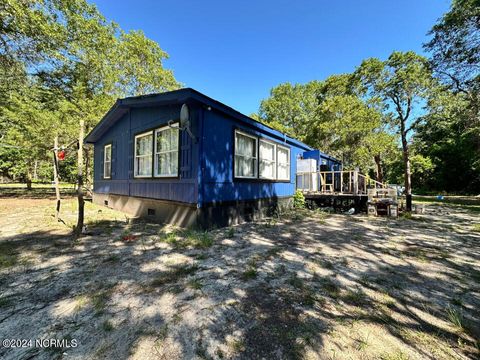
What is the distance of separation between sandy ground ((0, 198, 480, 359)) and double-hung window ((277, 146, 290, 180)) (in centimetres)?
450

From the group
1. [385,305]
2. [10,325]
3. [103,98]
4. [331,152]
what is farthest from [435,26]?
[103,98]

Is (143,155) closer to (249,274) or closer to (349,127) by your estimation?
(249,274)

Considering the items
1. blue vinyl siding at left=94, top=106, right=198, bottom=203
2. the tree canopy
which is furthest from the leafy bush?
the tree canopy

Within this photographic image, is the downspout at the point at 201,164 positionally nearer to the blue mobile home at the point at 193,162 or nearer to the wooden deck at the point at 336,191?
the blue mobile home at the point at 193,162

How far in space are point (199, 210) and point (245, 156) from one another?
2.55 meters

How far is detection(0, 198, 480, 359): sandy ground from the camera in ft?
6.03

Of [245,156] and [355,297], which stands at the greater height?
[245,156]

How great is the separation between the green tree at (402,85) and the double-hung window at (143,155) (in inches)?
576

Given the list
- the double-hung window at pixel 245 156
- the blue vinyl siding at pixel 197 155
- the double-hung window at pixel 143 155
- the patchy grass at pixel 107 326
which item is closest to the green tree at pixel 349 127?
the blue vinyl siding at pixel 197 155

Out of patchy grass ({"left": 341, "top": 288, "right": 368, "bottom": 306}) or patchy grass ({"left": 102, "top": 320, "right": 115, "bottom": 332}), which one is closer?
patchy grass ({"left": 102, "top": 320, "right": 115, "bottom": 332})

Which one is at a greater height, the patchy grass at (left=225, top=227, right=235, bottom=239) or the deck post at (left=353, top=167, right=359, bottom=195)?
the deck post at (left=353, top=167, right=359, bottom=195)

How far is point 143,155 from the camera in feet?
25.0

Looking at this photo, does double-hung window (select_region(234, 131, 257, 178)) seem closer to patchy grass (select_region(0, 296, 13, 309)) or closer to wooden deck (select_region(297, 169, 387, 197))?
wooden deck (select_region(297, 169, 387, 197))

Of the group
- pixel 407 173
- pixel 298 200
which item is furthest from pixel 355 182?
pixel 407 173
